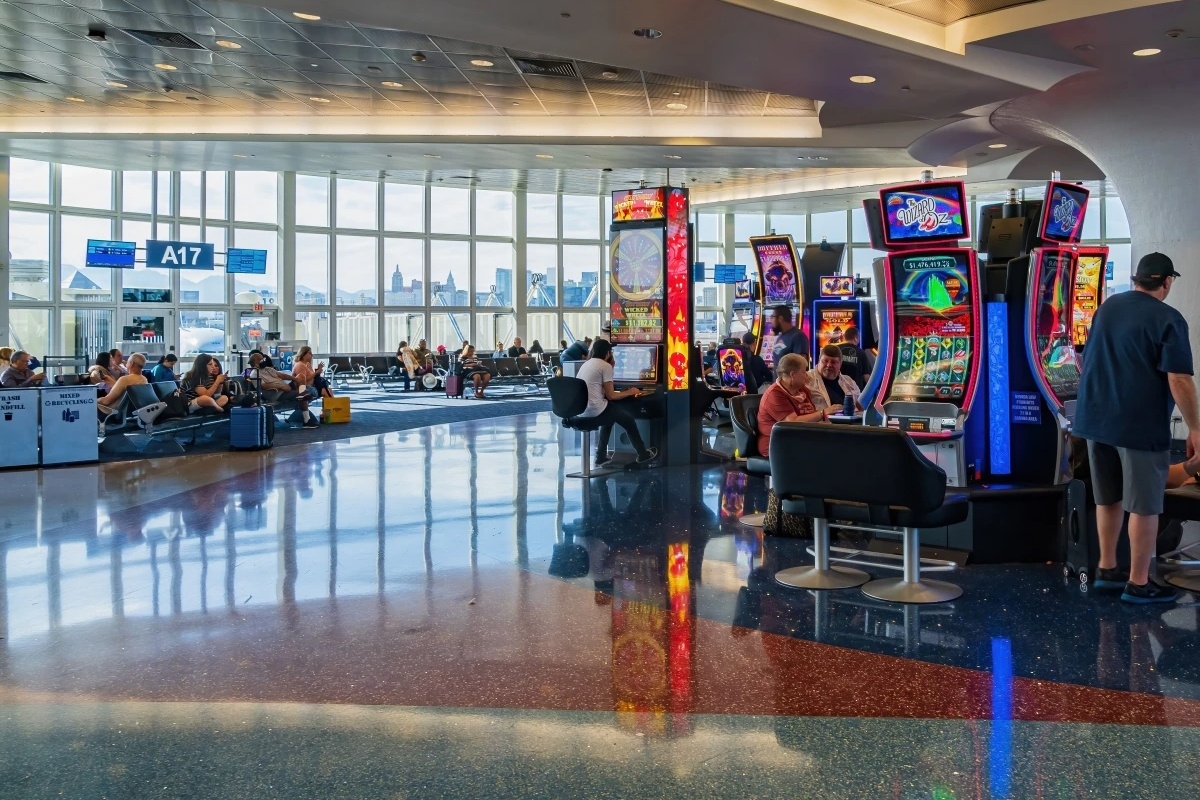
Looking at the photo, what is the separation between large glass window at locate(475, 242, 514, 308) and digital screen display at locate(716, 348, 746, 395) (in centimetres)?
1089

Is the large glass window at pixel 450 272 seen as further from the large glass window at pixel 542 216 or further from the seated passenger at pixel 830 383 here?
the seated passenger at pixel 830 383

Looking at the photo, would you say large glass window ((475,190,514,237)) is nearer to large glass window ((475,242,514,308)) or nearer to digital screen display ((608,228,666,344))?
large glass window ((475,242,514,308))

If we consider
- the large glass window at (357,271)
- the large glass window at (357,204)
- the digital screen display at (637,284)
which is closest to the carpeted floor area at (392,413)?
the large glass window at (357,271)

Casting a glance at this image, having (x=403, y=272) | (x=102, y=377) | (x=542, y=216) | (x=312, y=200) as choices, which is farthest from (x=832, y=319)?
(x=312, y=200)

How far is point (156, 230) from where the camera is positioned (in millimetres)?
17828

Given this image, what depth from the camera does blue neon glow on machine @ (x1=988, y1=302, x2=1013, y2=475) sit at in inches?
199

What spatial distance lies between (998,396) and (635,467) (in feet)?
11.7

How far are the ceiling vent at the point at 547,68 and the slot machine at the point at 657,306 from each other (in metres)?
1.81

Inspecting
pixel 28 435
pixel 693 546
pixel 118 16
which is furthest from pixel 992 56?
pixel 28 435

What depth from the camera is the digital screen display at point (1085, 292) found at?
17.5 feet

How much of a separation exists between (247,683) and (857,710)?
193 cm

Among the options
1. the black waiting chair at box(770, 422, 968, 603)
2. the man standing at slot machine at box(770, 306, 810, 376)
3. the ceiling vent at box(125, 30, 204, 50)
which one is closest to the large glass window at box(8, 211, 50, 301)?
the ceiling vent at box(125, 30, 204, 50)

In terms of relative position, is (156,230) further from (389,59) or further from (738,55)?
(738,55)

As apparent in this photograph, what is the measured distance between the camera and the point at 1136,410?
3793mm
